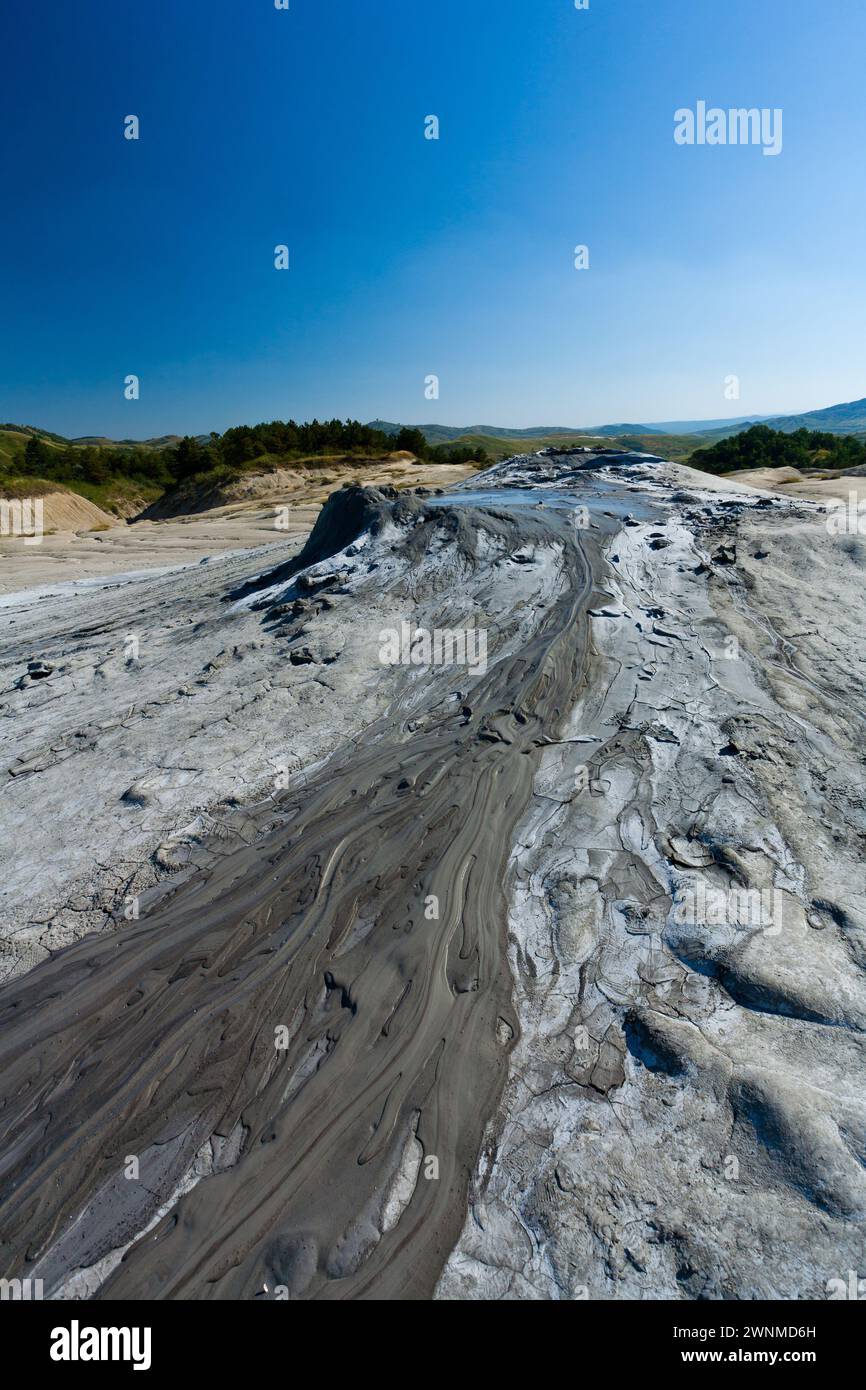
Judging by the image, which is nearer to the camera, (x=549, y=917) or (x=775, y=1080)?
(x=775, y=1080)

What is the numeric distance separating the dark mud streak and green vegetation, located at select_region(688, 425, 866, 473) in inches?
1903

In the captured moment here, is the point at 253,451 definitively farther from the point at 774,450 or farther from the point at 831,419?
the point at 831,419

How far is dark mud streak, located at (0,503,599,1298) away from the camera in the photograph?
315cm

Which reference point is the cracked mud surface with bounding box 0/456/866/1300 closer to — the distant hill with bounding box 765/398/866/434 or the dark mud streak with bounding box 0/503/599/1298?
the dark mud streak with bounding box 0/503/599/1298

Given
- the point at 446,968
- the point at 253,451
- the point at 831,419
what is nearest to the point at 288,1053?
the point at 446,968

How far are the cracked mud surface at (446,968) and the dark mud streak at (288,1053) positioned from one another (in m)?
0.02

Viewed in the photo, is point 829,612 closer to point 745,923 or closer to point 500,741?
point 500,741

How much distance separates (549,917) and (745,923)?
1.53 meters

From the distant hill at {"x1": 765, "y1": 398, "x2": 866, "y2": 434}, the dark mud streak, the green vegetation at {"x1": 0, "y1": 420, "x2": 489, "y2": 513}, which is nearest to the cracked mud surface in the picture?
the dark mud streak

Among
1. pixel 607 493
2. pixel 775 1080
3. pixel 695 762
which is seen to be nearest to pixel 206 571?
pixel 607 493

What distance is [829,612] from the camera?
9781mm

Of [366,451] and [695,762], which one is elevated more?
[366,451]

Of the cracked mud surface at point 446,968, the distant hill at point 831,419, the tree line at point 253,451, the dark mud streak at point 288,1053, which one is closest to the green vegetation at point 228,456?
the tree line at point 253,451

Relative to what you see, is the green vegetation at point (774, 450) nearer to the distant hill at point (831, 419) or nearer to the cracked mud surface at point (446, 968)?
the cracked mud surface at point (446, 968)
